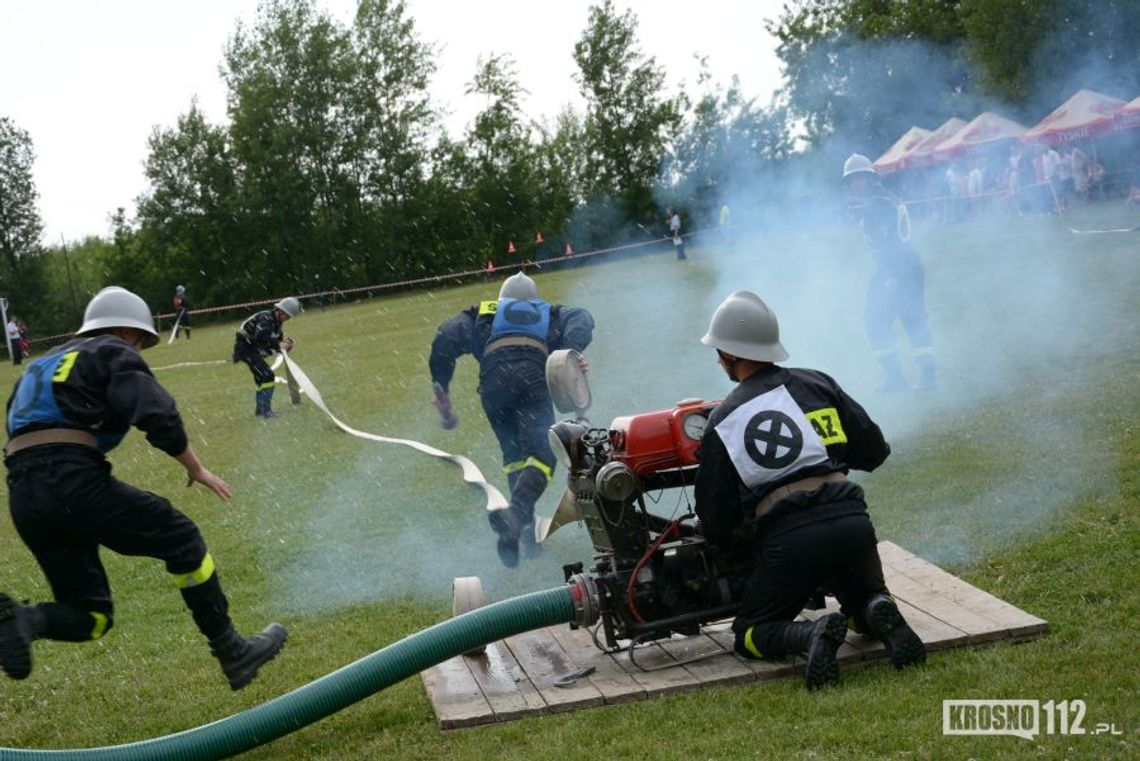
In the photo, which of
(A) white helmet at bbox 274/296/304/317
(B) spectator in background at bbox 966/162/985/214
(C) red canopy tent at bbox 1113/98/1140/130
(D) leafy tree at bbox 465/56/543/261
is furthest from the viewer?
(D) leafy tree at bbox 465/56/543/261

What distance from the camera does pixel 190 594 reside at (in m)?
5.50

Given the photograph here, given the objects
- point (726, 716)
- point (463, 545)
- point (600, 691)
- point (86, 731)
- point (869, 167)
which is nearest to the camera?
point (726, 716)

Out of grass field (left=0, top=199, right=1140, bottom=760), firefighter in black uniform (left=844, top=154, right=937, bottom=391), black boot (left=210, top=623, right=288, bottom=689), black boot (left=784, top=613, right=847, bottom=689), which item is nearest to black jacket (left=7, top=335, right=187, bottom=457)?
black boot (left=210, top=623, right=288, bottom=689)

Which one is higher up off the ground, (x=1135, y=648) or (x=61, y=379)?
(x=61, y=379)

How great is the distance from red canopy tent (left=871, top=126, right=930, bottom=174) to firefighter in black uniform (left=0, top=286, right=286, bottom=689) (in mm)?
26998

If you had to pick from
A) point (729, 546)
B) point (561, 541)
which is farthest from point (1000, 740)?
point (561, 541)

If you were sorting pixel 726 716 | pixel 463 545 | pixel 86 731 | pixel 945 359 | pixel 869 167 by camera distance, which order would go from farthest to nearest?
1. pixel 945 359
2. pixel 869 167
3. pixel 463 545
4. pixel 86 731
5. pixel 726 716

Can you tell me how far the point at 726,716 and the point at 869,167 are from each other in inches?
324

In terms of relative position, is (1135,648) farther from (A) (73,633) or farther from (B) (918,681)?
(A) (73,633)

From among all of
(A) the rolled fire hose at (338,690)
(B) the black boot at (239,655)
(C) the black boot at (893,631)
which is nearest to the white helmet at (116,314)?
(B) the black boot at (239,655)

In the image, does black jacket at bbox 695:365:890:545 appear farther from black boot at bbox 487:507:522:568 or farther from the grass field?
black boot at bbox 487:507:522:568

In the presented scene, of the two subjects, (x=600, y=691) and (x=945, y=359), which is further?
(x=945, y=359)

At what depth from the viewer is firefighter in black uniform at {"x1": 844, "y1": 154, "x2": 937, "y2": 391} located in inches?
461

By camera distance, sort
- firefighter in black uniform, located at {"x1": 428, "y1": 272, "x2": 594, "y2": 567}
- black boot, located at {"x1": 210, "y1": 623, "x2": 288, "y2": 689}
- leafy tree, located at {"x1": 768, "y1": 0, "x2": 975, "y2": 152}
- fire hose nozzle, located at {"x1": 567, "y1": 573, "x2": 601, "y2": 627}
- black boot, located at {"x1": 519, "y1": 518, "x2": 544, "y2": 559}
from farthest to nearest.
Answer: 1. leafy tree, located at {"x1": 768, "y1": 0, "x2": 975, "y2": 152}
2. black boot, located at {"x1": 519, "y1": 518, "x2": 544, "y2": 559}
3. firefighter in black uniform, located at {"x1": 428, "y1": 272, "x2": 594, "y2": 567}
4. black boot, located at {"x1": 210, "y1": 623, "x2": 288, "y2": 689}
5. fire hose nozzle, located at {"x1": 567, "y1": 573, "x2": 601, "y2": 627}
